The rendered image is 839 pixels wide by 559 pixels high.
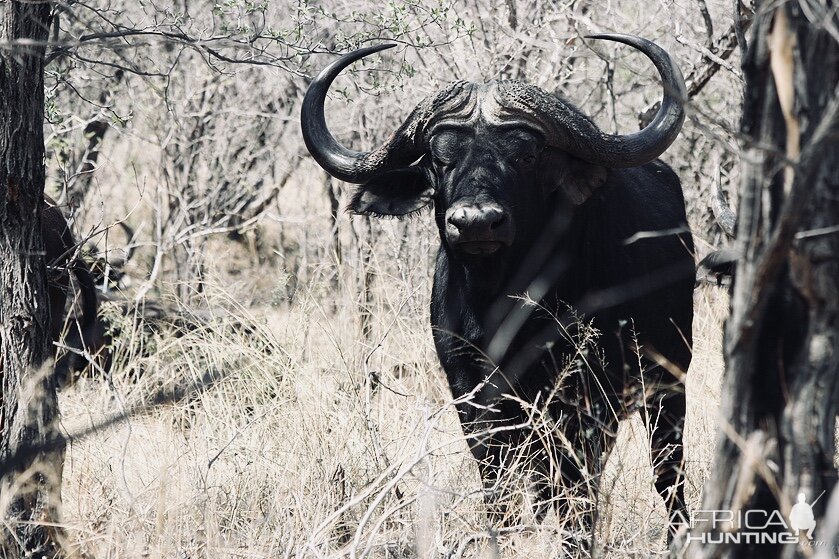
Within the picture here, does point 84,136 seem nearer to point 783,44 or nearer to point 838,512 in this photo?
point 783,44

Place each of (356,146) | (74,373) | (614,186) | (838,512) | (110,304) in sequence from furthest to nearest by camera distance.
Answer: (356,146) < (110,304) < (74,373) < (614,186) < (838,512)

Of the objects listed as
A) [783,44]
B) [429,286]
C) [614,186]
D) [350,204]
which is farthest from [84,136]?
[783,44]

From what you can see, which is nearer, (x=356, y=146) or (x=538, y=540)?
(x=538, y=540)

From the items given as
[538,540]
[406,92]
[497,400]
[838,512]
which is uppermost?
[406,92]

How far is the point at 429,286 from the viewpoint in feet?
21.6

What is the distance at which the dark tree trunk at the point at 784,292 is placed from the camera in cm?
189

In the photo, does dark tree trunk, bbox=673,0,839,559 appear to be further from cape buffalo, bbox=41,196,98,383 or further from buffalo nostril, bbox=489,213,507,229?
cape buffalo, bbox=41,196,98,383

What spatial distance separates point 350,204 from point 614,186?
1.16 m

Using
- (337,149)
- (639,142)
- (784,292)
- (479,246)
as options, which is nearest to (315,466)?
(479,246)

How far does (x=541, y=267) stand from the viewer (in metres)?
4.09

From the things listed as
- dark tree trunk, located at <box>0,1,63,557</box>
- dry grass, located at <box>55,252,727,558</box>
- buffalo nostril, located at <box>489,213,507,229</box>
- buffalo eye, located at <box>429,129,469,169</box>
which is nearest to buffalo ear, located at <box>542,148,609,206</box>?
buffalo eye, located at <box>429,129,469,169</box>

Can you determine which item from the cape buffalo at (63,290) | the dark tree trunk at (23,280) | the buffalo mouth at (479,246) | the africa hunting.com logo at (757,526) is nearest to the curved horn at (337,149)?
the buffalo mouth at (479,246)

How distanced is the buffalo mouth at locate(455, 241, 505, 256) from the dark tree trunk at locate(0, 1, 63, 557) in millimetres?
1482

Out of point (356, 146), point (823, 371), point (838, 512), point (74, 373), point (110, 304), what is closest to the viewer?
point (838, 512)
